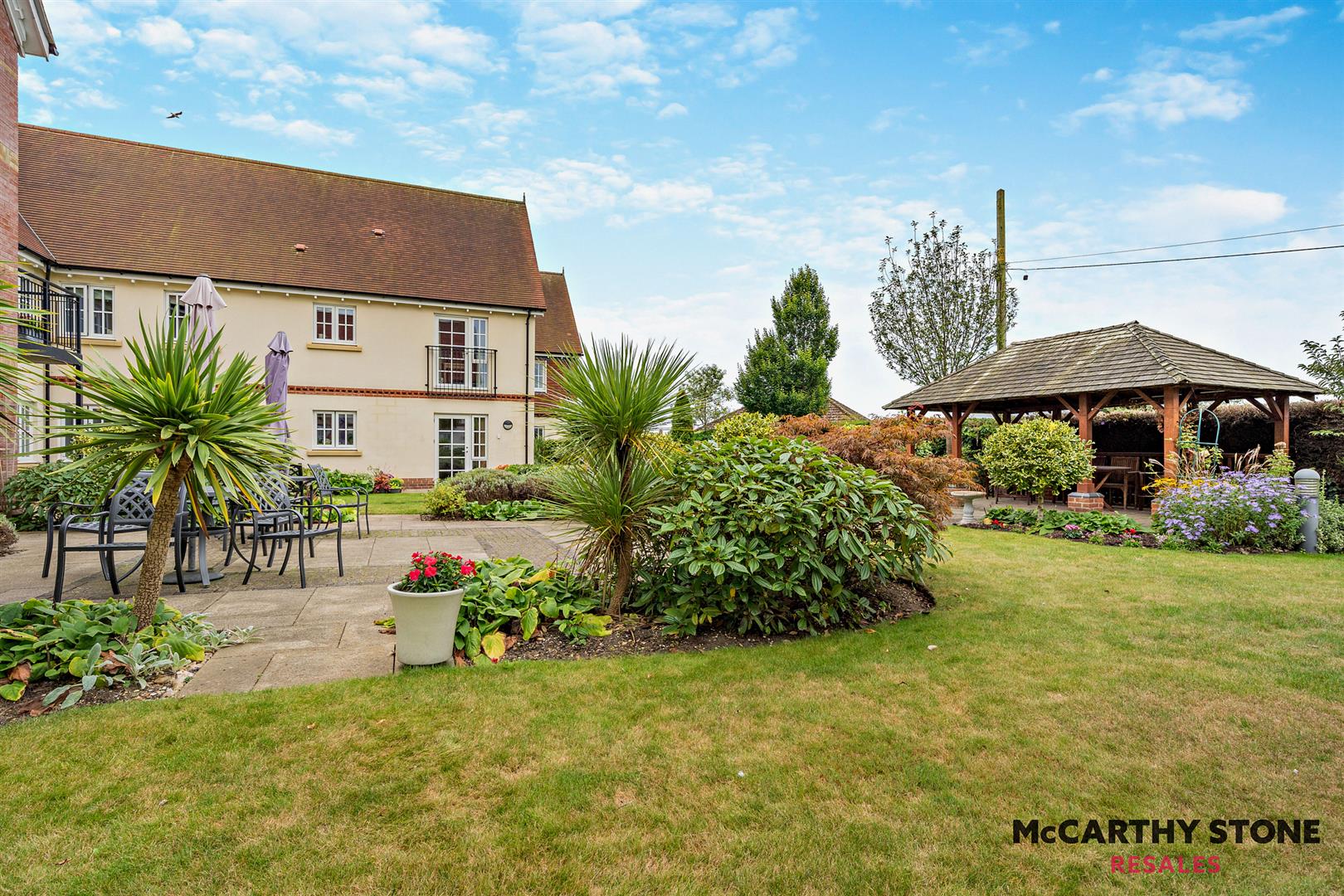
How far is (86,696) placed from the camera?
3438mm

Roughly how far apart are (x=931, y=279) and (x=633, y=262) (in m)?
18.0

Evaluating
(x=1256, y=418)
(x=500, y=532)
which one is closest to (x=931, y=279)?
(x=1256, y=418)

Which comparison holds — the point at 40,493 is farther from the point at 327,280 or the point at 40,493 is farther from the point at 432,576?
the point at 327,280

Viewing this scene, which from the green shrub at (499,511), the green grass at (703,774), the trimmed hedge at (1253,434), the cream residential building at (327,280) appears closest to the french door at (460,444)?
the cream residential building at (327,280)

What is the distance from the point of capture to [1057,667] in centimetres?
413

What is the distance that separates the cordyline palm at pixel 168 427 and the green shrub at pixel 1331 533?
12287 millimetres

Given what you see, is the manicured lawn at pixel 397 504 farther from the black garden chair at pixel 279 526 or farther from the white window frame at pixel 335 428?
the black garden chair at pixel 279 526

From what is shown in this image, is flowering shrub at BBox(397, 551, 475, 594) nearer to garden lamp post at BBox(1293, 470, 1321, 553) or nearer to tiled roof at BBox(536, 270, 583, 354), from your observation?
garden lamp post at BBox(1293, 470, 1321, 553)

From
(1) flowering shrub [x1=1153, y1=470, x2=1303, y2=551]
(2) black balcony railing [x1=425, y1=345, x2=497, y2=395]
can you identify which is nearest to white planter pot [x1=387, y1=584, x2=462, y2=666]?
(1) flowering shrub [x1=1153, y1=470, x2=1303, y2=551]

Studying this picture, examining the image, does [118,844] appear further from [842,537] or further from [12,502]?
[12,502]

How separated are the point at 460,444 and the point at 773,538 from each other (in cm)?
1758

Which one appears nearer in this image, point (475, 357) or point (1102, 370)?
point (1102, 370)

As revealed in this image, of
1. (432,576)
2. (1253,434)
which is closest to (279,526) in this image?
(432,576)

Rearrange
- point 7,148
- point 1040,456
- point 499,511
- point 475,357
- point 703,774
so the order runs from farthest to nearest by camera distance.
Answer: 1. point 475,357
2. point 499,511
3. point 1040,456
4. point 7,148
5. point 703,774
